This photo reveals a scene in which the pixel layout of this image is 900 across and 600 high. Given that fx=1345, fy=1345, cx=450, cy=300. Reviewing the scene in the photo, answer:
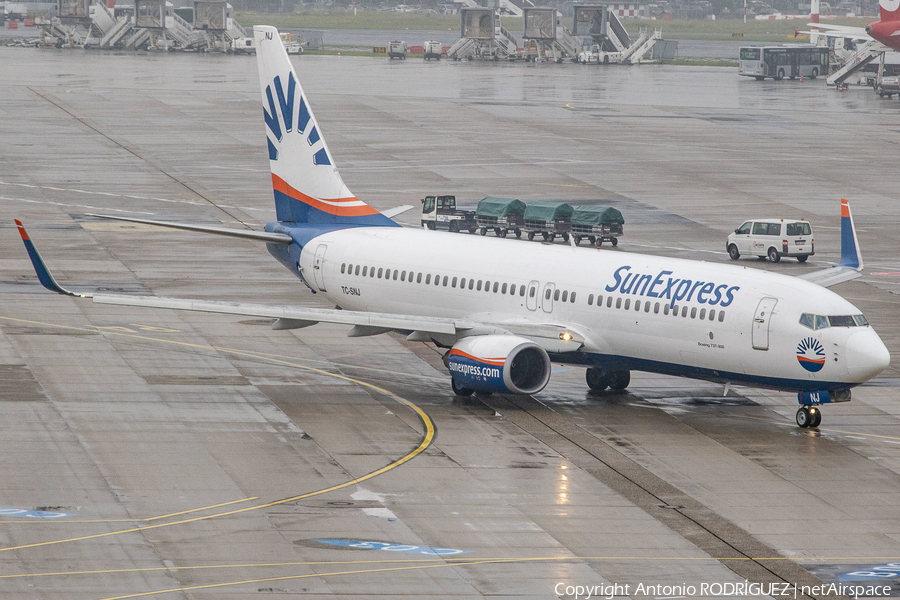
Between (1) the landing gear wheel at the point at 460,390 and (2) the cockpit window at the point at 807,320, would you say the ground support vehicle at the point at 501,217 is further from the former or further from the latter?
(2) the cockpit window at the point at 807,320

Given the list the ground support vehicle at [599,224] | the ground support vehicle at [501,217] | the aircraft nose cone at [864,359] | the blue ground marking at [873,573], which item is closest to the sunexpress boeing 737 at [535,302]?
the aircraft nose cone at [864,359]

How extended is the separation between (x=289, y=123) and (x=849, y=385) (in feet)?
73.3

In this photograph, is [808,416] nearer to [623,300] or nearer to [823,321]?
[823,321]

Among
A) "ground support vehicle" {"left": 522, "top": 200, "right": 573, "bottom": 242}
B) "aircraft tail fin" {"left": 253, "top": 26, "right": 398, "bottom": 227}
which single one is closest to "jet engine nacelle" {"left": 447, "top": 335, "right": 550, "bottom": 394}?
"aircraft tail fin" {"left": 253, "top": 26, "right": 398, "bottom": 227}

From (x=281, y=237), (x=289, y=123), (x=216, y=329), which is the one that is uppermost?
(x=289, y=123)

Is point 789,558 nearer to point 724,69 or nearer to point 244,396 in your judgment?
point 244,396

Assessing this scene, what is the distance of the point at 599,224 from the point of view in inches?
2736

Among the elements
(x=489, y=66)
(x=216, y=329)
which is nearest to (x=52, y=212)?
(x=216, y=329)

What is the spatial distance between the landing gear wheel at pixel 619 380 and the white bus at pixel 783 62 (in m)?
134

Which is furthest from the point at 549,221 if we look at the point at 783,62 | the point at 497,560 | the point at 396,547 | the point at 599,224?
the point at 783,62

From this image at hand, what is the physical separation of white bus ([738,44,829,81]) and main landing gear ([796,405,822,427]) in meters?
137

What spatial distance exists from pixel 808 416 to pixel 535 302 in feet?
29.3

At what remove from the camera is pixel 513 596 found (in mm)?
25859

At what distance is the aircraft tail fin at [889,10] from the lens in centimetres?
13771
